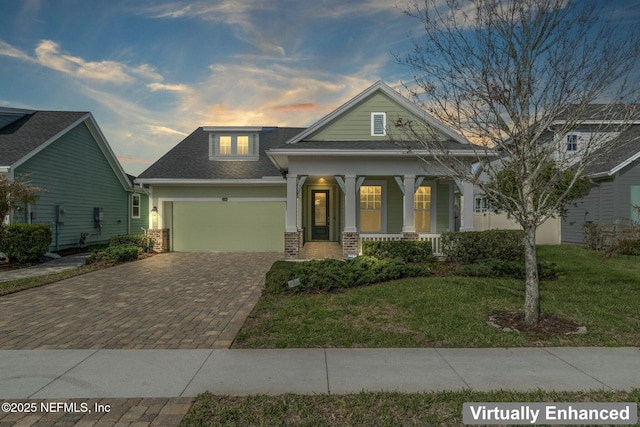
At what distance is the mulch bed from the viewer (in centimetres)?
567

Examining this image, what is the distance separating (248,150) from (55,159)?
8.42 m

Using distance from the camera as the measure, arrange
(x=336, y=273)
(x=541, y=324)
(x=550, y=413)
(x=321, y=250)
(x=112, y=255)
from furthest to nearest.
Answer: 1. (x=321, y=250)
2. (x=112, y=255)
3. (x=336, y=273)
4. (x=541, y=324)
5. (x=550, y=413)

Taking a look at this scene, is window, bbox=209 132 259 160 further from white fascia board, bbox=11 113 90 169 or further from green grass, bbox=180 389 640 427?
green grass, bbox=180 389 640 427

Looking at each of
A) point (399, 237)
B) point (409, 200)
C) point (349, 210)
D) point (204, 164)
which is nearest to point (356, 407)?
point (349, 210)

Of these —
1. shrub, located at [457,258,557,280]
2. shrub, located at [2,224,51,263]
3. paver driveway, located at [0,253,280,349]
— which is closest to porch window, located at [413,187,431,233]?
shrub, located at [457,258,557,280]

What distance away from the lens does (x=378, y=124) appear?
568 inches

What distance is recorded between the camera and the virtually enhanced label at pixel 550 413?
10.8 ft

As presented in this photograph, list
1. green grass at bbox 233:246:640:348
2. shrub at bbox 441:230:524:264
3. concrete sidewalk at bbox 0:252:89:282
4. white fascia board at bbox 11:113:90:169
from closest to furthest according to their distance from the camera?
green grass at bbox 233:246:640:348 → concrete sidewalk at bbox 0:252:89:282 → shrub at bbox 441:230:524:264 → white fascia board at bbox 11:113:90:169

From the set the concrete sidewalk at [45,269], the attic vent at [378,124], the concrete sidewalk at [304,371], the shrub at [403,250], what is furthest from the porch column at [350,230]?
the concrete sidewalk at [45,269]

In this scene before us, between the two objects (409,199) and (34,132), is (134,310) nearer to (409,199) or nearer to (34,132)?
(409,199)

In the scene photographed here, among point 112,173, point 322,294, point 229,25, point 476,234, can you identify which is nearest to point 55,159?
point 112,173

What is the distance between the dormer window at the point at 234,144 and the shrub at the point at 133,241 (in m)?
4.87

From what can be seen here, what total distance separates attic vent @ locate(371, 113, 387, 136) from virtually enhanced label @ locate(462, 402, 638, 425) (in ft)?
38.9

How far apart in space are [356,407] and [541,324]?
3.96 m
